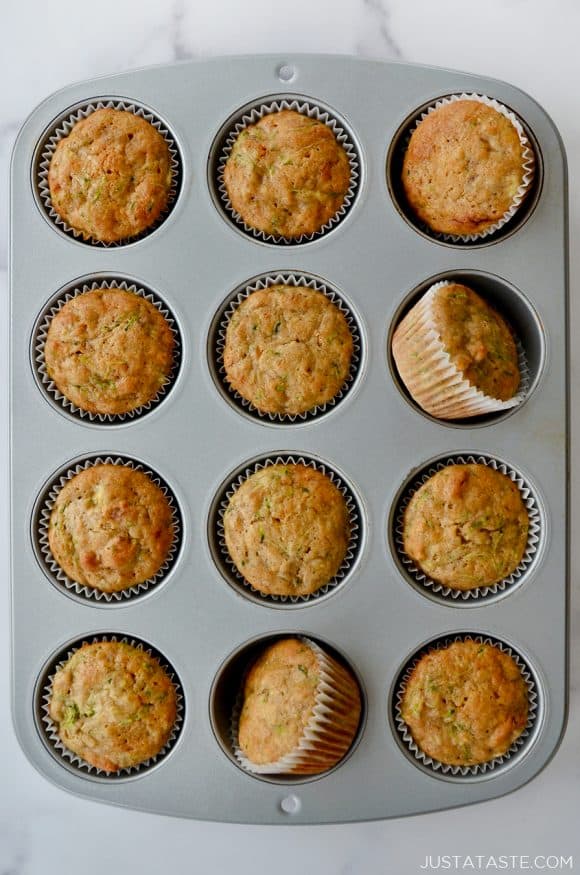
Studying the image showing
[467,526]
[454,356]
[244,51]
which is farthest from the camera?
[244,51]

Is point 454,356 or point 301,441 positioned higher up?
point 454,356

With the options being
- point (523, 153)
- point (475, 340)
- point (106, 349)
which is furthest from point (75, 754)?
point (523, 153)

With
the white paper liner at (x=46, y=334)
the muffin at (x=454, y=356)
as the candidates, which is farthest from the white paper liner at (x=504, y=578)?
the white paper liner at (x=46, y=334)

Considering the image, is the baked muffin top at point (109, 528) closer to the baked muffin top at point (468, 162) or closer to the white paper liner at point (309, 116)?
the white paper liner at point (309, 116)

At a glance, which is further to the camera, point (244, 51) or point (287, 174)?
point (244, 51)

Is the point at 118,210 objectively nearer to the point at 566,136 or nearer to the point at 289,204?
the point at 289,204

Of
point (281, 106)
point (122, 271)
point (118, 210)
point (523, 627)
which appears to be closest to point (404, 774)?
point (523, 627)

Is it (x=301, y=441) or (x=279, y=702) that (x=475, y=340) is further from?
(x=279, y=702)
